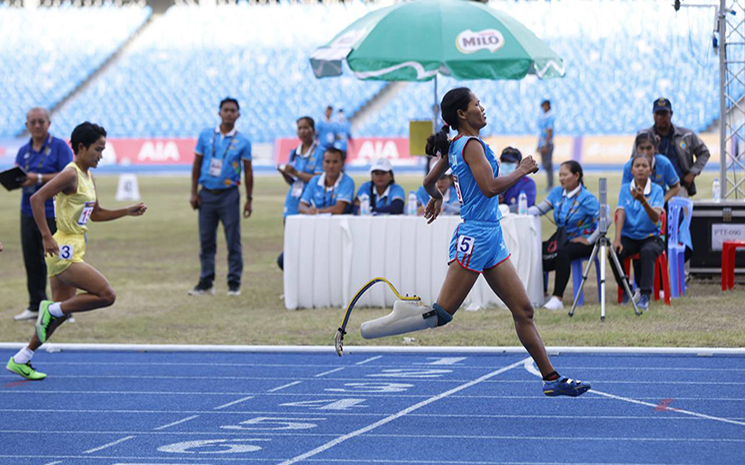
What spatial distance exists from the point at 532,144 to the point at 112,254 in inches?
789

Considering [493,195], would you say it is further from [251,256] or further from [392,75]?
[251,256]

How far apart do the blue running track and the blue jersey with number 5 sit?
1.07 meters

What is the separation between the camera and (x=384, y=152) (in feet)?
115

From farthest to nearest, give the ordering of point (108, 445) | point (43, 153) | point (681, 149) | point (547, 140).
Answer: point (547, 140), point (681, 149), point (43, 153), point (108, 445)

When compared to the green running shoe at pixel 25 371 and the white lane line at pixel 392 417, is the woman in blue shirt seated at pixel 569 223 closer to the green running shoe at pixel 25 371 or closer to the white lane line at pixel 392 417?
the white lane line at pixel 392 417

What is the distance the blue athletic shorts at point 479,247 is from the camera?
5.53 m

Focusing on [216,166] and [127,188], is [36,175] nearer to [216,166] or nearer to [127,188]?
[216,166]

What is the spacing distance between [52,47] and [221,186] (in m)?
38.2

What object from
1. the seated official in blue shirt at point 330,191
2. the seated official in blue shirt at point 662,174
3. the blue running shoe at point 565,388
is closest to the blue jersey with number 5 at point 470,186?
the blue running shoe at point 565,388

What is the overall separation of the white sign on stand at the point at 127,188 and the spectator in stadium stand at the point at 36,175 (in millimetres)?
14693

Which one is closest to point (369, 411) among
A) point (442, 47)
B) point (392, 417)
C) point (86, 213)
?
point (392, 417)

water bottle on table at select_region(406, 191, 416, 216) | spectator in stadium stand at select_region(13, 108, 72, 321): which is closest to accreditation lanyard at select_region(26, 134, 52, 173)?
spectator in stadium stand at select_region(13, 108, 72, 321)

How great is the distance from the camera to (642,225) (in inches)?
385

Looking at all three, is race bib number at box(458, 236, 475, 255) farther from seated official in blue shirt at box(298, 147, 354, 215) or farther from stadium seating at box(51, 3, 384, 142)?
stadium seating at box(51, 3, 384, 142)
